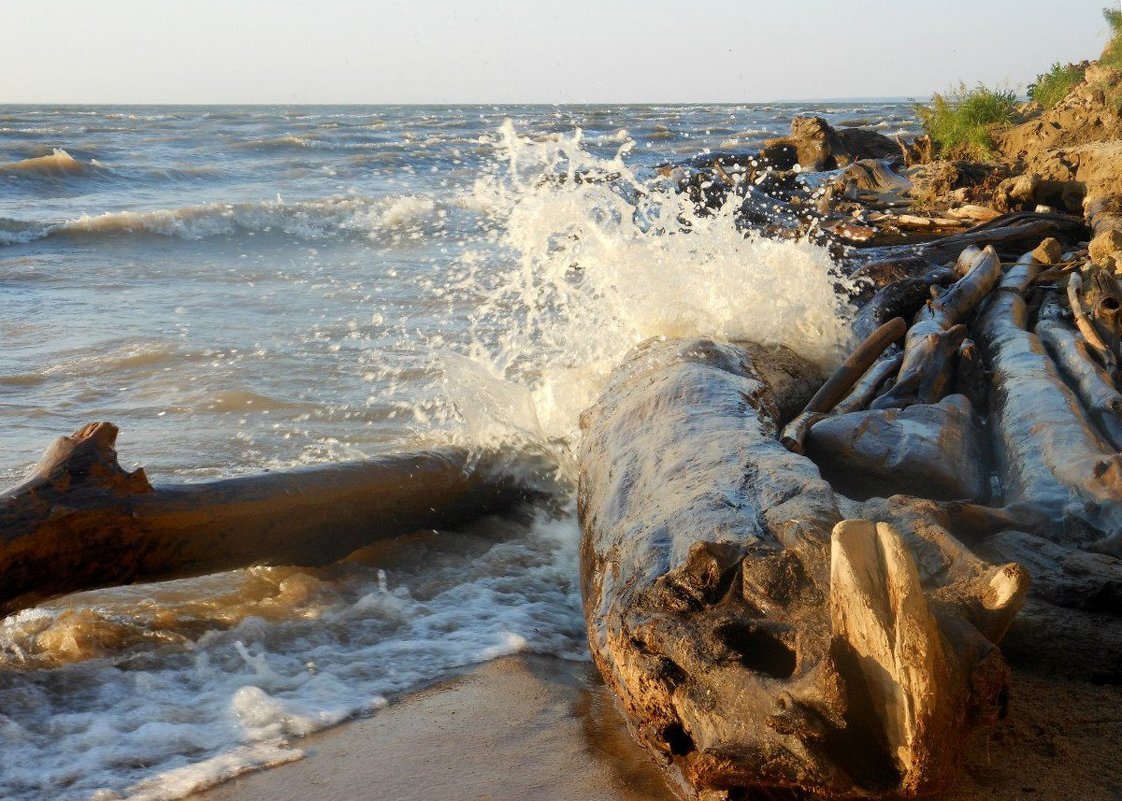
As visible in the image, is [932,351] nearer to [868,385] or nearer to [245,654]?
[868,385]

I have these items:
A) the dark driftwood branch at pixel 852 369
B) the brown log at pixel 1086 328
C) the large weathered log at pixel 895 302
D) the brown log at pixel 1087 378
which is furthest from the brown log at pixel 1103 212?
the dark driftwood branch at pixel 852 369

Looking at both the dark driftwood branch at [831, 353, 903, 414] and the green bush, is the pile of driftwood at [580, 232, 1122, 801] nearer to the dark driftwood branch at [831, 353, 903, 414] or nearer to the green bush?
the dark driftwood branch at [831, 353, 903, 414]

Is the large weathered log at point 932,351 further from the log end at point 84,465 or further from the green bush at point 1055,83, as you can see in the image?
the green bush at point 1055,83

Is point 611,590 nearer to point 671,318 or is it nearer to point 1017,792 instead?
point 1017,792

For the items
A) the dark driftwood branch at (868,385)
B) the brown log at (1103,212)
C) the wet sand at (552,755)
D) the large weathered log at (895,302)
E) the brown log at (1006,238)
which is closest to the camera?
the wet sand at (552,755)

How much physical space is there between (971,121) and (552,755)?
15.0 metres

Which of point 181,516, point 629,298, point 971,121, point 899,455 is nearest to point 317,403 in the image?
point 629,298

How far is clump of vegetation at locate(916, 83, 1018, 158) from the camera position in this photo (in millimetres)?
14867

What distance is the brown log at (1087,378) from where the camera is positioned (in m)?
4.09

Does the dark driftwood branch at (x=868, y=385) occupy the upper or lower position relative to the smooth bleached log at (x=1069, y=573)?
upper

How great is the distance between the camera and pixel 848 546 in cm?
205

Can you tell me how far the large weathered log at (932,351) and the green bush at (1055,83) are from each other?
1245 cm

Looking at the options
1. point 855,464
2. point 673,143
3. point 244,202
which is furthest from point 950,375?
point 673,143

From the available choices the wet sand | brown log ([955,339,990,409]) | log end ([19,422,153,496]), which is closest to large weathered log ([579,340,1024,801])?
the wet sand
